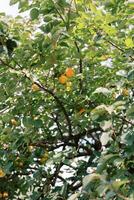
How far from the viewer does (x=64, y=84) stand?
2.78 metres

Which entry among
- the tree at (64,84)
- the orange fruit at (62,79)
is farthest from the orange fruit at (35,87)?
the orange fruit at (62,79)

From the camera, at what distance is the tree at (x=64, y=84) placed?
2166mm

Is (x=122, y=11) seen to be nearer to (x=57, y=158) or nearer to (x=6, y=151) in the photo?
(x=57, y=158)

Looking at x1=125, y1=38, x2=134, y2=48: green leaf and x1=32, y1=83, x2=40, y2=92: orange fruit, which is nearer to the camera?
x1=125, y1=38, x2=134, y2=48: green leaf

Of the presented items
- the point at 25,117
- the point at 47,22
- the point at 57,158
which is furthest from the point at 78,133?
the point at 47,22

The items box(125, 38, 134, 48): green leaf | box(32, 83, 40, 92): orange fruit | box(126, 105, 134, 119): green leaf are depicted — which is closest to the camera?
box(126, 105, 134, 119): green leaf

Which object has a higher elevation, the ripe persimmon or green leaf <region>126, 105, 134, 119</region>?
the ripe persimmon

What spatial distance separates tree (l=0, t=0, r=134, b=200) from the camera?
2.17 metres

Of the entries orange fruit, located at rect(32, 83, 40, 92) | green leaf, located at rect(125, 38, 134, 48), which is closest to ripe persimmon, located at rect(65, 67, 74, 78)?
orange fruit, located at rect(32, 83, 40, 92)

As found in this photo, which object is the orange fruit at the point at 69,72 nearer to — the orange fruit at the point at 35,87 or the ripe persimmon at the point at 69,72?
the ripe persimmon at the point at 69,72

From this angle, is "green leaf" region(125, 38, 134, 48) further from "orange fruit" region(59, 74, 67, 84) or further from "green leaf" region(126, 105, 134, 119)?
"orange fruit" region(59, 74, 67, 84)

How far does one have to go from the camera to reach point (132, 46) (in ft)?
6.92

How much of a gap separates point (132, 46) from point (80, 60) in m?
0.70

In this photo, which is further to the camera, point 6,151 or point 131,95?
point 6,151
